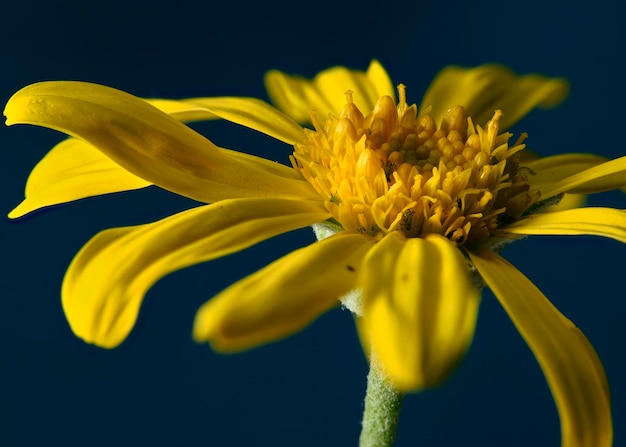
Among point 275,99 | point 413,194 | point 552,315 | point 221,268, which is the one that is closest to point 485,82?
point 275,99

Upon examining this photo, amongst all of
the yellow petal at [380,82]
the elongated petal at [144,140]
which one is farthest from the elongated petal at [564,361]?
the yellow petal at [380,82]

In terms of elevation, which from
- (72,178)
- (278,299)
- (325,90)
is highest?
(325,90)

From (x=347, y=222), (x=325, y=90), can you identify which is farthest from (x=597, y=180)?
(x=325, y=90)

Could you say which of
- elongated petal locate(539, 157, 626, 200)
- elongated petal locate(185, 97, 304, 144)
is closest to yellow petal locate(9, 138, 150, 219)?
elongated petal locate(185, 97, 304, 144)

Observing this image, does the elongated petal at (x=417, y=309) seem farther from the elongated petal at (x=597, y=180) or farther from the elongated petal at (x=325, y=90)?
the elongated petal at (x=325, y=90)

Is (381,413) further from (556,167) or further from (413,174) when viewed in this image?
(556,167)

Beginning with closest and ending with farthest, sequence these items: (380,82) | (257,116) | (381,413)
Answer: (381,413) < (257,116) < (380,82)
